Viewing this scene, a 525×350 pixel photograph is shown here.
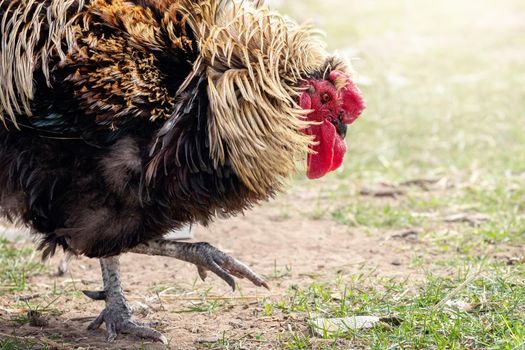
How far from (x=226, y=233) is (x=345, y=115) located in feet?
6.72

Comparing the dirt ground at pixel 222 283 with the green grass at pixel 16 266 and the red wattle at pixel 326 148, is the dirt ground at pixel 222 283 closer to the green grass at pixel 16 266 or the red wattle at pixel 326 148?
the green grass at pixel 16 266

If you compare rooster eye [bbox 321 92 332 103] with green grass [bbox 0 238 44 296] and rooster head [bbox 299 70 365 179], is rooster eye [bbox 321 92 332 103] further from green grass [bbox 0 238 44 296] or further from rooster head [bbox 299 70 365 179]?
green grass [bbox 0 238 44 296]

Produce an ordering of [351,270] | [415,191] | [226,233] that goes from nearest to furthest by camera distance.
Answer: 1. [351,270]
2. [226,233]
3. [415,191]

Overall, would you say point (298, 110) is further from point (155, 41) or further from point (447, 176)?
point (447, 176)

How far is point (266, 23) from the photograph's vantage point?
3.99m

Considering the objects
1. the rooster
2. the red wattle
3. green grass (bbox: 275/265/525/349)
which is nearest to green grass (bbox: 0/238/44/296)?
the rooster

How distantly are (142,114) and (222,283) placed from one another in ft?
4.99

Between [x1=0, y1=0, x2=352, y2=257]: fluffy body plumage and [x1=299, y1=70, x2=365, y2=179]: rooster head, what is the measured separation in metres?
0.08

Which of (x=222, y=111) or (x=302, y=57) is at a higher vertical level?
(x=302, y=57)

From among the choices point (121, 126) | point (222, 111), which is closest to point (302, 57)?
point (222, 111)

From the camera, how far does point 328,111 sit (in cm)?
399

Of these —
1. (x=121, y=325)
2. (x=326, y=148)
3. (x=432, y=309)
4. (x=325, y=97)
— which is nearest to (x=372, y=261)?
(x=432, y=309)

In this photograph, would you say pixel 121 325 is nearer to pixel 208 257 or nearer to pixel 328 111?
pixel 208 257

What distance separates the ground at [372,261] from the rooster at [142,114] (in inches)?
21.6
